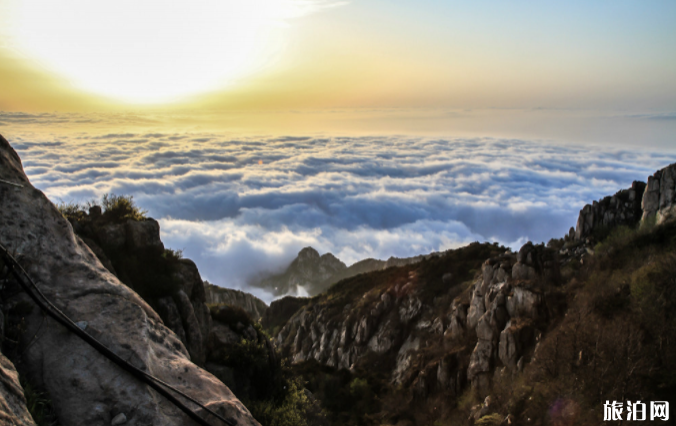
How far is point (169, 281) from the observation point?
18.2 metres

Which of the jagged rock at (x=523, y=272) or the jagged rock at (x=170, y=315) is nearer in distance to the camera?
the jagged rock at (x=170, y=315)

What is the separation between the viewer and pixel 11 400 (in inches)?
171

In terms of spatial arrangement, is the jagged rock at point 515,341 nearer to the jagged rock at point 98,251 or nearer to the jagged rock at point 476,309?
the jagged rock at point 476,309

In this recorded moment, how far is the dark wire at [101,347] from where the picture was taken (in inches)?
214

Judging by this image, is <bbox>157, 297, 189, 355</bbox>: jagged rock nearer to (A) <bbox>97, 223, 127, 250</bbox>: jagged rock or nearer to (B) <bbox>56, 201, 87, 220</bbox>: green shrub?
(A) <bbox>97, 223, 127, 250</bbox>: jagged rock

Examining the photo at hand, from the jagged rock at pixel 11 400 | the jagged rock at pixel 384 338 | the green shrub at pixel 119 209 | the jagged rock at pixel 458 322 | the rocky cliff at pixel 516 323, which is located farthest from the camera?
the jagged rock at pixel 384 338

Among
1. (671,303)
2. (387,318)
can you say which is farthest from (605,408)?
(387,318)

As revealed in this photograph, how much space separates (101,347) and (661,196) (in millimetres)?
42521

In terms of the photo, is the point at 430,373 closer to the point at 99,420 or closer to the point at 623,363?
the point at 623,363

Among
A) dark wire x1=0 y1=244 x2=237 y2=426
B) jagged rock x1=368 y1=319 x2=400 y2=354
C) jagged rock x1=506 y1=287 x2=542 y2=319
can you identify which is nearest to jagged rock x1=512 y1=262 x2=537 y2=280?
jagged rock x1=506 y1=287 x2=542 y2=319

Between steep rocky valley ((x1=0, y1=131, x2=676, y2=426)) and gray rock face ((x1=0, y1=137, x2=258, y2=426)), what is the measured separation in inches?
1.0

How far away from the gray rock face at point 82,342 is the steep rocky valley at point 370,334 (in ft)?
0.08

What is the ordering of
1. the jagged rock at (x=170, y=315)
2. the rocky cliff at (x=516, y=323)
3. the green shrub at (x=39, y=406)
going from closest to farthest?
the green shrub at (x=39, y=406)
the jagged rock at (x=170, y=315)
the rocky cliff at (x=516, y=323)

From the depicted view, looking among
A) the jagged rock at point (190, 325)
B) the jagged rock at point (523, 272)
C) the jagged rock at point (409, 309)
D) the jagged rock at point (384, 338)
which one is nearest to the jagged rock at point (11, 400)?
the jagged rock at point (190, 325)
